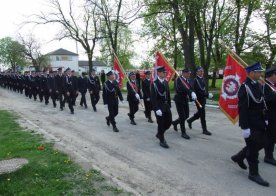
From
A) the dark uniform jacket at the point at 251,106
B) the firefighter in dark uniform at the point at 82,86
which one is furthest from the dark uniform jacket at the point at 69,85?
the dark uniform jacket at the point at 251,106

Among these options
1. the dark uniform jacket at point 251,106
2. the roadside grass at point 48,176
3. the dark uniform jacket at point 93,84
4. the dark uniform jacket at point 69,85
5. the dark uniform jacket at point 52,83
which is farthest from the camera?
the dark uniform jacket at point 52,83

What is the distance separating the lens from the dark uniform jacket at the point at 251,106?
593 centimetres

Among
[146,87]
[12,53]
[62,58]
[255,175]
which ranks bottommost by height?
→ [255,175]

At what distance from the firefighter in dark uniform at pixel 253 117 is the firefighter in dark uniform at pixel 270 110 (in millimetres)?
726

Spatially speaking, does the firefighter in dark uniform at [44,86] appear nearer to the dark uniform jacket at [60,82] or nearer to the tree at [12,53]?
the dark uniform jacket at [60,82]

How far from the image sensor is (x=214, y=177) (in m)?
6.17

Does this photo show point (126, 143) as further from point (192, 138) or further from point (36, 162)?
point (36, 162)

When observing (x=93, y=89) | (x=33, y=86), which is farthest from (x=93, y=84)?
(x=33, y=86)

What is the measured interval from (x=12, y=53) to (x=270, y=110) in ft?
259

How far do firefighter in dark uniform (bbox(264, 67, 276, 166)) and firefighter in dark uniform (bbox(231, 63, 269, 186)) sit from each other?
73 cm

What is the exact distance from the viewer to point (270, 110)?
700cm

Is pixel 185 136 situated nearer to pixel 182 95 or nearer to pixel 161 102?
pixel 182 95

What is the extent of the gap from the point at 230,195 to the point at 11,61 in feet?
277

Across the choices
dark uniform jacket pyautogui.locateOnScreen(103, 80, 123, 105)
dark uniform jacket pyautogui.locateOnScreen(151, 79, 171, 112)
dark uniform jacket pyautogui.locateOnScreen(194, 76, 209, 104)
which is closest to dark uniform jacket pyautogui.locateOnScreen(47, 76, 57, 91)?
dark uniform jacket pyautogui.locateOnScreen(103, 80, 123, 105)
